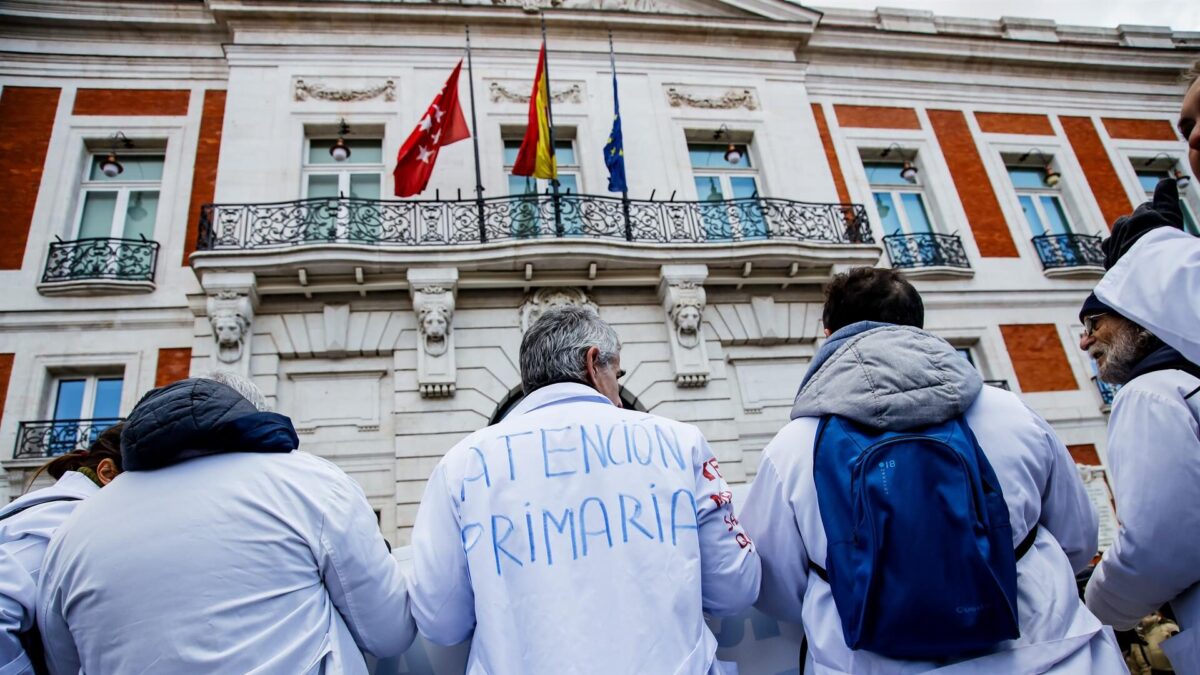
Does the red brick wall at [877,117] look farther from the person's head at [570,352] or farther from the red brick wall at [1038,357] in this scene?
the person's head at [570,352]

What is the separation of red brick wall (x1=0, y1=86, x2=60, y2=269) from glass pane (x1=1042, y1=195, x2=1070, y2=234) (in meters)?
17.6

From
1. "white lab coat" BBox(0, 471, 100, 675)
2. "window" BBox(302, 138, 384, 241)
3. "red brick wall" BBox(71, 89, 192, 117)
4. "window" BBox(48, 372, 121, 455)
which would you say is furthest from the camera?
"red brick wall" BBox(71, 89, 192, 117)

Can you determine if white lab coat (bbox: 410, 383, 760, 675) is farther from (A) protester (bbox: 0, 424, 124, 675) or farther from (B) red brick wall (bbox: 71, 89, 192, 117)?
(B) red brick wall (bbox: 71, 89, 192, 117)

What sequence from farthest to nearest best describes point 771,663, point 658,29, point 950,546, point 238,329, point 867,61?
point 867,61 < point 658,29 < point 238,329 < point 771,663 < point 950,546

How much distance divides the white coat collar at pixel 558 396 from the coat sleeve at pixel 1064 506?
1.29 m

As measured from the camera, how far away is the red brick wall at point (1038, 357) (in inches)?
443

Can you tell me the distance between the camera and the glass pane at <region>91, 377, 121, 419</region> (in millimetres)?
9219

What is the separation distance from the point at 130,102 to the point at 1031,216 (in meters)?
16.4

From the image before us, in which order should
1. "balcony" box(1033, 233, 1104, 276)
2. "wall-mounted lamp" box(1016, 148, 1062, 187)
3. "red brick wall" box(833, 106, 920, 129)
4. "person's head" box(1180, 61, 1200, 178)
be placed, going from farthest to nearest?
"wall-mounted lamp" box(1016, 148, 1062, 187) < "red brick wall" box(833, 106, 920, 129) < "balcony" box(1033, 233, 1104, 276) < "person's head" box(1180, 61, 1200, 178)

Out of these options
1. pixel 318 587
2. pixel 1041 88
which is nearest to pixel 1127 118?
pixel 1041 88

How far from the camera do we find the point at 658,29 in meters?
13.0

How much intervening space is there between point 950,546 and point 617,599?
31.7 inches

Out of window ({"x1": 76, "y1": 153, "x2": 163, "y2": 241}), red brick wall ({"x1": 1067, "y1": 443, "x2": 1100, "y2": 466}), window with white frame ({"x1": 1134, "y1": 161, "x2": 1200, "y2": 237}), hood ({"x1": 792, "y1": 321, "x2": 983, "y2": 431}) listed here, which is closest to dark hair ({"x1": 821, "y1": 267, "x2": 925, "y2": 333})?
hood ({"x1": 792, "y1": 321, "x2": 983, "y2": 431})

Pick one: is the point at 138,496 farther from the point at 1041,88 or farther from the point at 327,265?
the point at 1041,88
